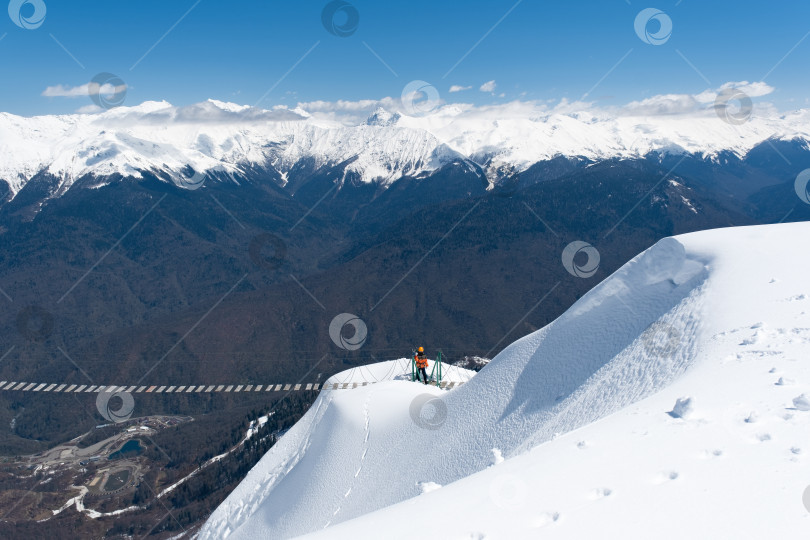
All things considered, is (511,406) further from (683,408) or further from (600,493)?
(600,493)

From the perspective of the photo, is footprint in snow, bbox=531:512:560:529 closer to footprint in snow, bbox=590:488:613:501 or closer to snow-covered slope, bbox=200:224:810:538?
snow-covered slope, bbox=200:224:810:538

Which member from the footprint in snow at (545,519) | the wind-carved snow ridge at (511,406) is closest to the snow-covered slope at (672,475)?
the footprint in snow at (545,519)

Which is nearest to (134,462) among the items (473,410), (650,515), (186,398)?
(186,398)

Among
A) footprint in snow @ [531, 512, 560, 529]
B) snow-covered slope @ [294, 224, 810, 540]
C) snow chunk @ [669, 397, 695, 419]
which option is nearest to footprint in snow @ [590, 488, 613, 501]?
snow-covered slope @ [294, 224, 810, 540]

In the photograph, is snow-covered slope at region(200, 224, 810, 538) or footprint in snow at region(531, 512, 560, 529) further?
snow-covered slope at region(200, 224, 810, 538)

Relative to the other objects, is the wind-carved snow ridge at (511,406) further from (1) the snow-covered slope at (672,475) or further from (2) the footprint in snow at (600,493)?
(2) the footprint in snow at (600,493)

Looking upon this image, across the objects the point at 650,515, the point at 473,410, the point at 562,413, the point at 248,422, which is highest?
the point at 650,515

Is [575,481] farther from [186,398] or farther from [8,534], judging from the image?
[186,398]
